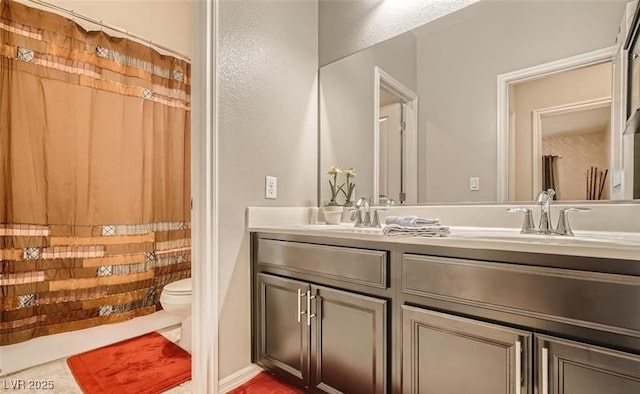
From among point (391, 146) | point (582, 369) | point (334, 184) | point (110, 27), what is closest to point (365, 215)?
point (334, 184)

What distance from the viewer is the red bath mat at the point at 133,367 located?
5.26 feet

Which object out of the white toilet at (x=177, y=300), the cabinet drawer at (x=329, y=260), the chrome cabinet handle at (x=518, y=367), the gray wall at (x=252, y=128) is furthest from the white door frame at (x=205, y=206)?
the chrome cabinet handle at (x=518, y=367)

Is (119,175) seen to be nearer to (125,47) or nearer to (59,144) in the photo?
(59,144)

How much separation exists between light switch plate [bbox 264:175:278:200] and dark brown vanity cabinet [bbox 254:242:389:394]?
0.93 ft

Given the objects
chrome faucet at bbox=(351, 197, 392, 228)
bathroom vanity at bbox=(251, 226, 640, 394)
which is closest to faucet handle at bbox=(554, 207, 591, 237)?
bathroom vanity at bbox=(251, 226, 640, 394)

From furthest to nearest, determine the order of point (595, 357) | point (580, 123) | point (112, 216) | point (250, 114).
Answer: point (112, 216), point (250, 114), point (580, 123), point (595, 357)

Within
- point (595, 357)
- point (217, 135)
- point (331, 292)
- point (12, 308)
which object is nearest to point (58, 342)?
point (12, 308)

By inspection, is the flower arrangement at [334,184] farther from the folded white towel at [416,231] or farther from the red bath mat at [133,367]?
the red bath mat at [133,367]

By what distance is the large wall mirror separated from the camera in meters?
1.25

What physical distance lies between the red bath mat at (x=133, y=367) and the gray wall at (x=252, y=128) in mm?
389

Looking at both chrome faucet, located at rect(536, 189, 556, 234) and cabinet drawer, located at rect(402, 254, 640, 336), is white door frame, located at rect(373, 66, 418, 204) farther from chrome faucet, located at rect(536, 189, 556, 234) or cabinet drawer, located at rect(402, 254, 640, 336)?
cabinet drawer, located at rect(402, 254, 640, 336)

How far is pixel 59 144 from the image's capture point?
6.19 ft

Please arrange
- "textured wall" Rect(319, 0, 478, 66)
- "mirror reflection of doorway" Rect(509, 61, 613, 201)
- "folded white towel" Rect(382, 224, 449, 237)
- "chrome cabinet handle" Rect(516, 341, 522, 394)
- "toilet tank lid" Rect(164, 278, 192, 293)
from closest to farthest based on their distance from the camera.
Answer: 1. "chrome cabinet handle" Rect(516, 341, 522, 394)
2. "folded white towel" Rect(382, 224, 449, 237)
3. "mirror reflection of doorway" Rect(509, 61, 613, 201)
4. "textured wall" Rect(319, 0, 478, 66)
5. "toilet tank lid" Rect(164, 278, 192, 293)

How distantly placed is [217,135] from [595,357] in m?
1.55
